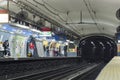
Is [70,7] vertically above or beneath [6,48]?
above

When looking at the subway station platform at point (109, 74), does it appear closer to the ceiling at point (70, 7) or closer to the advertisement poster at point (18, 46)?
the ceiling at point (70, 7)

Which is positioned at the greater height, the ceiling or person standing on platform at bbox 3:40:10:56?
the ceiling

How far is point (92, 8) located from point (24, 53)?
21.5 ft

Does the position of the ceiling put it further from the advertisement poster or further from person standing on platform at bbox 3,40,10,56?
person standing on platform at bbox 3,40,10,56

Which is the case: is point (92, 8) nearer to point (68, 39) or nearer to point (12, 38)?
point (12, 38)

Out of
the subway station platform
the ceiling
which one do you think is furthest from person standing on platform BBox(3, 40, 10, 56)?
the subway station platform

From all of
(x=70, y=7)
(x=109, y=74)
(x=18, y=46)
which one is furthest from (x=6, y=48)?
(x=109, y=74)

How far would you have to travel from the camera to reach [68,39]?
4238 centimetres

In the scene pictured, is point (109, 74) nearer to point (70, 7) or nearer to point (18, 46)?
point (70, 7)

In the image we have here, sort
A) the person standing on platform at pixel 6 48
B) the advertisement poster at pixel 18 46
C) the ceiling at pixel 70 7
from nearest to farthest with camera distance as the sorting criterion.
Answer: the ceiling at pixel 70 7 → the person standing on platform at pixel 6 48 → the advertisement poster at pixel 18 46

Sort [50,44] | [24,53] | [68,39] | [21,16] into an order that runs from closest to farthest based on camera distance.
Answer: [21,16], [24,53], [50,44], [68,39]

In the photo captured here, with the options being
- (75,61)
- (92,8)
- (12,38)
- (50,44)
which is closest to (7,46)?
(12,38)

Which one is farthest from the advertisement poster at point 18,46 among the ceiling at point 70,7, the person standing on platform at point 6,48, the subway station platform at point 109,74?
the subway station platform at point 109,74

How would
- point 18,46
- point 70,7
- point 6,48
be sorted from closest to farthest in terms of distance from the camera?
1. point 6,48
2. point 70,7
3. point 18,46
